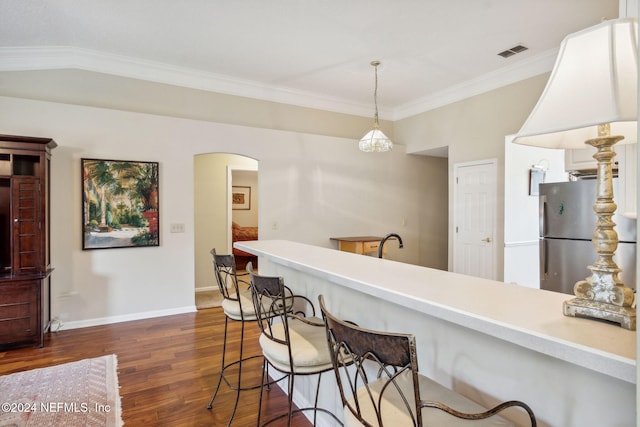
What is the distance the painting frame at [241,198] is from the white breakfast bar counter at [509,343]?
7.37 m

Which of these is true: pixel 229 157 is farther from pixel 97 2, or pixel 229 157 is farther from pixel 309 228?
pixel 97 2

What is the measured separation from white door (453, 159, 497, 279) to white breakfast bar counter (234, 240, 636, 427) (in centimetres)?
369

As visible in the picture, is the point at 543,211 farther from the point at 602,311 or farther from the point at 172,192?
the point at 172,192

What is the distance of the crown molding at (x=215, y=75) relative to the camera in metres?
3.87

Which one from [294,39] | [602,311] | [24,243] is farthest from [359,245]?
[602,311]

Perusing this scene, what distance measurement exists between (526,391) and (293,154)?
459cm

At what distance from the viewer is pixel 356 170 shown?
18.9 feet

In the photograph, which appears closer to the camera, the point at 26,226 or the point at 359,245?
the point at 26,226

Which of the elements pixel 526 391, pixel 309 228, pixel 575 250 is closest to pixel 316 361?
pixel 526 391

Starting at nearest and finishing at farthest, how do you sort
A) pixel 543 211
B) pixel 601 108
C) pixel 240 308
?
pixel 601 108, pixel 240 308, pixel 543 211

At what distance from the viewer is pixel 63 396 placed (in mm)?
2404

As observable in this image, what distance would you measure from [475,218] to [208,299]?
4143mm

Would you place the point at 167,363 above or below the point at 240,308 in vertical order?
below

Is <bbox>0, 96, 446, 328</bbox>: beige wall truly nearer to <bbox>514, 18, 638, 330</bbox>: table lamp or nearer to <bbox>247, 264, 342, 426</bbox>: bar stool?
<bbox>247, 264, 342, 426</bbox>: bar stool
